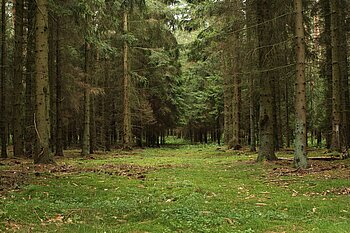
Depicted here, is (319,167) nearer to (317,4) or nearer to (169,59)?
(317,4)

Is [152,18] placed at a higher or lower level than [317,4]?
higher

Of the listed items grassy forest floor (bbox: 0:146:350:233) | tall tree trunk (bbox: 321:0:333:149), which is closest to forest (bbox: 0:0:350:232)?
grassy forest floor (bbox: 0:146:350:233)

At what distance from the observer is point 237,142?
27078 millimetres

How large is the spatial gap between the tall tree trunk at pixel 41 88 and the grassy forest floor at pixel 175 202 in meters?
1.15

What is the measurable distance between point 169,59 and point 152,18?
4244 millimetres

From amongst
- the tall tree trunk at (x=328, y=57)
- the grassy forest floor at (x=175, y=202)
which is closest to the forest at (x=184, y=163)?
the grassy forest floor at (x=175, y=202)

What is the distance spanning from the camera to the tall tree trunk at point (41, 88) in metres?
13.0

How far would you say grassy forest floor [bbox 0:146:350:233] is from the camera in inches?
233

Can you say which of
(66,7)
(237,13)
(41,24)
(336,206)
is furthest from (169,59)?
(336,206)

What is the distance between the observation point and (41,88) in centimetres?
1310

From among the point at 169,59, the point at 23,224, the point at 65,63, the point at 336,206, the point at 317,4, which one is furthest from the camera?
the point at 169,59

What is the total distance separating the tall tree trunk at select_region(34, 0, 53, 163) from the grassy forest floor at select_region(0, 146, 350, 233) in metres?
1.15

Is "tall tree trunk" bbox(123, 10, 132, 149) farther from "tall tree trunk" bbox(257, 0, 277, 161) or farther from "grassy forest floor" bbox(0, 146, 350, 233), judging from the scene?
"grassy forest floor" bbox(0, 146, 350, 233)

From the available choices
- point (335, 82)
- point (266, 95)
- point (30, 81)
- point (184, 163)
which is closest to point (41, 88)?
point (184, 163)
